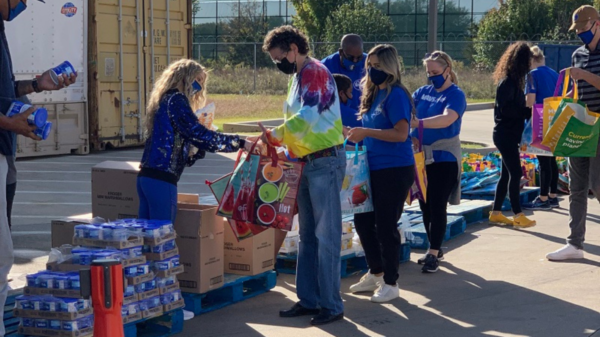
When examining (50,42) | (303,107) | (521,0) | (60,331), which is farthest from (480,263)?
(521,0)

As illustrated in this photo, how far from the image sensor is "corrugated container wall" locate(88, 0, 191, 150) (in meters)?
15.8

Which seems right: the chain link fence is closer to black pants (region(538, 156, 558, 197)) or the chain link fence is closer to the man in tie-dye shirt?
black pants (region(538, 156, 558, 197))

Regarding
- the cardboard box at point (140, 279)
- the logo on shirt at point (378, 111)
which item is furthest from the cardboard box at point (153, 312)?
the logo on shirt at point (378, 111)

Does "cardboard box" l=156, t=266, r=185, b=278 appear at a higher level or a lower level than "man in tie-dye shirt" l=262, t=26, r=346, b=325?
lower

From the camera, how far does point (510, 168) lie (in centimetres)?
973

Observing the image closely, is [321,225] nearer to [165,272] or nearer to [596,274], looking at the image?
[165,272]

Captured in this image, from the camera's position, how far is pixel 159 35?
17.0 meters

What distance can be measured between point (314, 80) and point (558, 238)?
15.5ft

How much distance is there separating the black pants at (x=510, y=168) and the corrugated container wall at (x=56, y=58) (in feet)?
27.0

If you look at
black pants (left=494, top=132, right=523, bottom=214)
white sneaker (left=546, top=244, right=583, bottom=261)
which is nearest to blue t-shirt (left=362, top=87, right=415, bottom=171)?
white sneaker (left=546, top=244, right=583, bottom=261)

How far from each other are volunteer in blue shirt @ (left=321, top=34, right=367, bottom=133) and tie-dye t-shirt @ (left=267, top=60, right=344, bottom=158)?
199cm

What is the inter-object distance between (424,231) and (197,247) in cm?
332

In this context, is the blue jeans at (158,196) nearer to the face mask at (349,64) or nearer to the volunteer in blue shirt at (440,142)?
the volunteer in blue shirt at (440,142)

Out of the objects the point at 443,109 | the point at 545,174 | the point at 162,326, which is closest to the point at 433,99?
the point at 443,109
